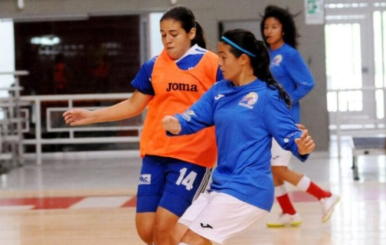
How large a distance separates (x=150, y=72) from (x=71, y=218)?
371cm

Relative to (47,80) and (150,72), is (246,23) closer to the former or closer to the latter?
(47,80)

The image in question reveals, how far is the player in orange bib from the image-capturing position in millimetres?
4918

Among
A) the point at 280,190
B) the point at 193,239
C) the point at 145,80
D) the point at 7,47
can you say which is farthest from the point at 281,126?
the point at 7,47

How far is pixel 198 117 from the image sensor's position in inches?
177

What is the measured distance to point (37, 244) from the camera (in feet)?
22.9

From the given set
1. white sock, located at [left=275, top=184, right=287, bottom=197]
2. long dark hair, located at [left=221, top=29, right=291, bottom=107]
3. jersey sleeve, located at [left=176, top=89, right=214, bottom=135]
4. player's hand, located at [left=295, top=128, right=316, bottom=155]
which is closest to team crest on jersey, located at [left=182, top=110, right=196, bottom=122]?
jersey sleeve, located at [left=176, top=89, right=214, bottom=135]

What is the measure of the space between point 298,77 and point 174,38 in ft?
8.40

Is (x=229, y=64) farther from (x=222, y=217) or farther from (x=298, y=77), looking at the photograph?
(x=298, y=77)

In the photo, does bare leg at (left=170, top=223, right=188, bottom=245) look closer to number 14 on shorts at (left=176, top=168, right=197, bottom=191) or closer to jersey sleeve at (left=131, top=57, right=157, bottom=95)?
number 14 on shorts at (left=176, top=168, right=197, bottom=191)

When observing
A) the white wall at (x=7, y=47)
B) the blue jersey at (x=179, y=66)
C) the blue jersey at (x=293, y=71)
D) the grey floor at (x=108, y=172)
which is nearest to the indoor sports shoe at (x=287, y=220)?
the blue jersey at (x=293, y=71)

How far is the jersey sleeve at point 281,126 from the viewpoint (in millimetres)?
4271

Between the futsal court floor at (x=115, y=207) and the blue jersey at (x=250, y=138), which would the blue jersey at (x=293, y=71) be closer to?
the futsal court floor at (x=115, y=207)

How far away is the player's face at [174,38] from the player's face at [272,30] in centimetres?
234

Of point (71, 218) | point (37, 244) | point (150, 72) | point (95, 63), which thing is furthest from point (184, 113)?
point (95, 63)
